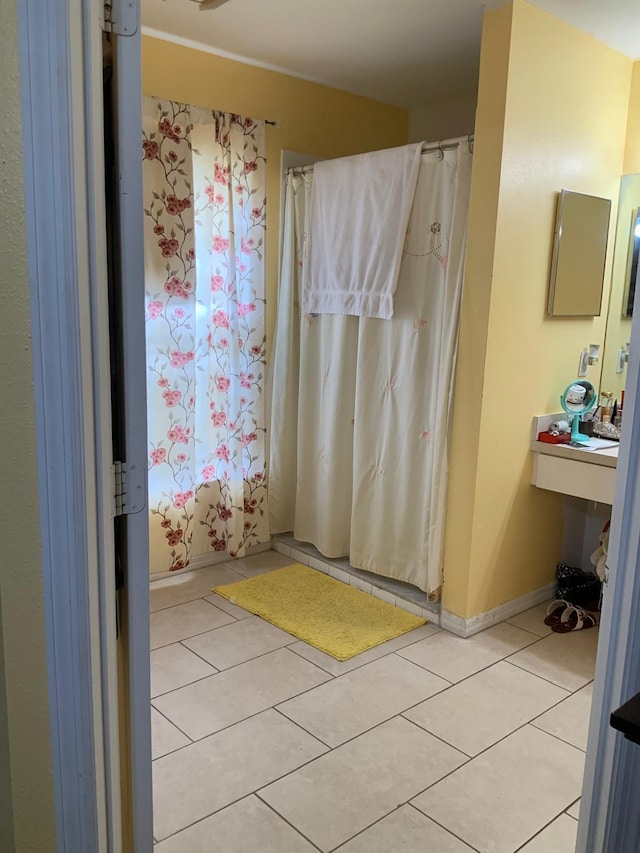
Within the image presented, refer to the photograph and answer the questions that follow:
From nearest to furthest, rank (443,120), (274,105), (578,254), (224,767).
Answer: (224,767), (578,254), (274,105), (443,120)

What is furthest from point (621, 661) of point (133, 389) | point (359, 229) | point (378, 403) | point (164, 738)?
point (359, 229)

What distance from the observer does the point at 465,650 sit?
284cm

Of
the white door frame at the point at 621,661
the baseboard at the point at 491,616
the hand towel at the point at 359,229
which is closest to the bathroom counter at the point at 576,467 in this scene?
the baseboard at the point at 491,616

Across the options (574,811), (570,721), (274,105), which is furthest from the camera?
(274,105)

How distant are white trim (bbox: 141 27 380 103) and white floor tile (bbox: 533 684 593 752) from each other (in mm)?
2875

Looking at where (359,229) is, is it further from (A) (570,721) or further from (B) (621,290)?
(A) (570,721)

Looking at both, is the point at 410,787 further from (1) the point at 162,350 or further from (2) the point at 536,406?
(1) the point at 162,350

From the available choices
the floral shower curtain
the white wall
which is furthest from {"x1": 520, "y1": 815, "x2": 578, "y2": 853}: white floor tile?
the white wall

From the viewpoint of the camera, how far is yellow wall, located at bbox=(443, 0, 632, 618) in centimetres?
265

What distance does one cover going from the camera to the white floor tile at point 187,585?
127 inches

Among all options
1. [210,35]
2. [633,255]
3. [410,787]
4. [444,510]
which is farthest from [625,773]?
[210,35]

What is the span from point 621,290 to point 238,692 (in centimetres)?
243

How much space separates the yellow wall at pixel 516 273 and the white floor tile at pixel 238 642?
2.45ft

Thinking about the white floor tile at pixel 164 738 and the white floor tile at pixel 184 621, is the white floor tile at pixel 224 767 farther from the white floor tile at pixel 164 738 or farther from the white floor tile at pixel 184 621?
the white floor tile at pixel 184 621
